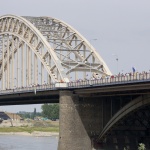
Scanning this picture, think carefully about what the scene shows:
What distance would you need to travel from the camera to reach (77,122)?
7381cm

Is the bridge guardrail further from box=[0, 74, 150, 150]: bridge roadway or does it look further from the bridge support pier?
the bridge support pier

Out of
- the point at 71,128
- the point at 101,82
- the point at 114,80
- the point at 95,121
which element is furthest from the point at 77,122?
the point at 114,80

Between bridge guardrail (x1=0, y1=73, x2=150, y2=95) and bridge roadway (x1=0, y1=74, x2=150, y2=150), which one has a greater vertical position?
bridge guardrail (x1=0, y1=73, x2=150, y2=95)

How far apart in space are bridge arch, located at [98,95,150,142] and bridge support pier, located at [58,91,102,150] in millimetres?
1671

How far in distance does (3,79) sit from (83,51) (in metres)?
32.8

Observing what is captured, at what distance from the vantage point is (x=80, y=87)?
72750 mm

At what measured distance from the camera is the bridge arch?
63.3 m

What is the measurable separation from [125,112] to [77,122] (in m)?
8.39

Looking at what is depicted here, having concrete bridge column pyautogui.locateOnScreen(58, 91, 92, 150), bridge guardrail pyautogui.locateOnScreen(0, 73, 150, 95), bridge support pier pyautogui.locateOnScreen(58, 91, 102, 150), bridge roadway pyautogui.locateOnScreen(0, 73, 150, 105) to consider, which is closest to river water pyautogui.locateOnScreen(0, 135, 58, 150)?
bridge roadway pyautogui.locateOnScreen(0, 73, 150, 105)

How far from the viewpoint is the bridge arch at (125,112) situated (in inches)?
2493

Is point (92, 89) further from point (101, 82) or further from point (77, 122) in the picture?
point (77, 122)

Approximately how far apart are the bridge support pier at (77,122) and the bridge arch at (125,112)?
1.67 m

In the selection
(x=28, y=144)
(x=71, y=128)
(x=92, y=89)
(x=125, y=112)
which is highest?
(x=92, y=89)

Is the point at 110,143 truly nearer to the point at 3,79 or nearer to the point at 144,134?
the point at 144,134
